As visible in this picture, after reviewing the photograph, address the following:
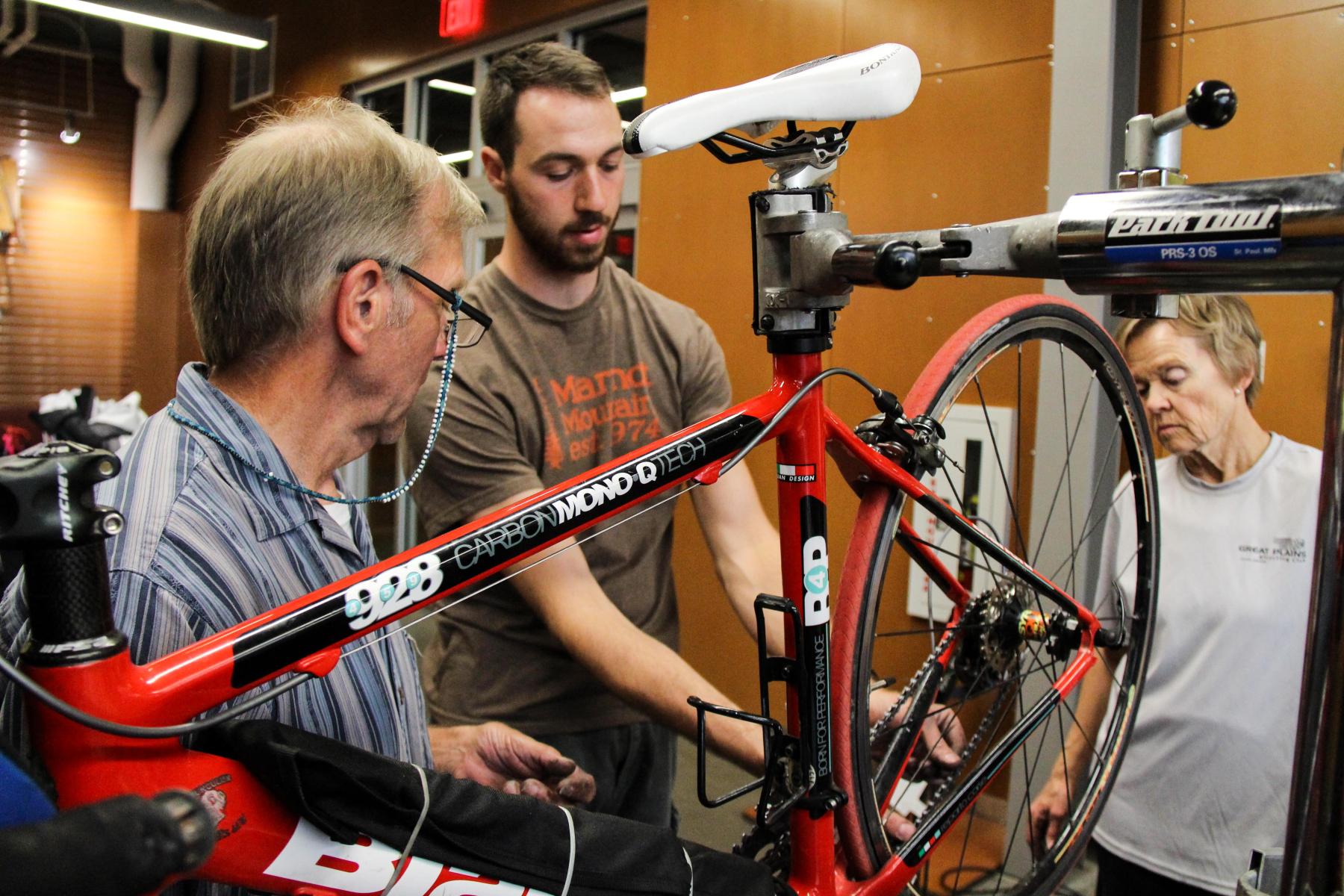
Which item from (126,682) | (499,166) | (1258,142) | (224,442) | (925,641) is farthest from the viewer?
(925,641)

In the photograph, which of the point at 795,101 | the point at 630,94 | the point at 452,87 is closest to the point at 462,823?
the point at 795,101

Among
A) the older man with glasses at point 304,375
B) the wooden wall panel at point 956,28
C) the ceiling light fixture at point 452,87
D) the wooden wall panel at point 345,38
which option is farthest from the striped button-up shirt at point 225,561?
the ceiling light fixture at point 452,87

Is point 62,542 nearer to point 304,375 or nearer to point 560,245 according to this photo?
point 304,375

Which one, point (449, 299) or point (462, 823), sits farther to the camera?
point (449, 299)

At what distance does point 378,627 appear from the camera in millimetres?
630

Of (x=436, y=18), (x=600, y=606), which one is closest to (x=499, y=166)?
(x=600, y=606)

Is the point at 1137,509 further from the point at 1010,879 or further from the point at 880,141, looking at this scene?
the point at 880,141

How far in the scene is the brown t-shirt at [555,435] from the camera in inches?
53.9

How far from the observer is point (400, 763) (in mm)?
623

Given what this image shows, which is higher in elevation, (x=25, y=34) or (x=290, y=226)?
(x=25, y=34)

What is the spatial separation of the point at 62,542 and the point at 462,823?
0.94 feet

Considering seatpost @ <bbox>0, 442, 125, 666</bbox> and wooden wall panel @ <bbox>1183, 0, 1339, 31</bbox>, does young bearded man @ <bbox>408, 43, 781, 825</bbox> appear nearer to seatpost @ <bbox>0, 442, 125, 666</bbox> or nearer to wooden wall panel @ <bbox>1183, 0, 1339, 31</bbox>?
seatpost @ <bbox>0, 442, 125, 666</bbox>

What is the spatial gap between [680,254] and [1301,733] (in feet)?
8.61

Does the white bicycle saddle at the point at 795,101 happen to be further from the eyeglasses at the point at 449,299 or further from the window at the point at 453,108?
the window at the point at 453,108
